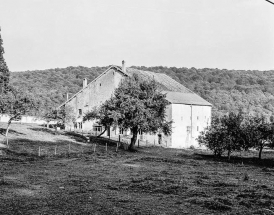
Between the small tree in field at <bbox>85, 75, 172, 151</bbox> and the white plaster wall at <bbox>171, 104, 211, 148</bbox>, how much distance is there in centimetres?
1262

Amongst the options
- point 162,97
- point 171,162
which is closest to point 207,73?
point 162,97

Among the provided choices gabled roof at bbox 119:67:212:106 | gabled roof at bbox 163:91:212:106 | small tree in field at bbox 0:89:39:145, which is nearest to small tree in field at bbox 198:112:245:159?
small tree in field at bbox 0:89:39:145

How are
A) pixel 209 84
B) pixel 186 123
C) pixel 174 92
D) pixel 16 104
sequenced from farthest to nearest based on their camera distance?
pixel 209 84
pixel 174 92
pixel 186 123
pixel 16 104

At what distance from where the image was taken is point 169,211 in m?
13.1

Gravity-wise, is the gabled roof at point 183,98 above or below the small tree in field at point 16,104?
above

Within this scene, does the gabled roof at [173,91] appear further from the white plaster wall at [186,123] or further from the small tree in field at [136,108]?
the small tree in field at [136,108]

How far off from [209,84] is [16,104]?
98.4 m

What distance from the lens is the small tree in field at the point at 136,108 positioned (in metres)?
44.6

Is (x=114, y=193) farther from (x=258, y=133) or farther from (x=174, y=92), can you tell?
(x=174, y=92)

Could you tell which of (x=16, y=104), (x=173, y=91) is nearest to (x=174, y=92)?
(x=173, y=91)

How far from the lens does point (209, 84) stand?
128 metres

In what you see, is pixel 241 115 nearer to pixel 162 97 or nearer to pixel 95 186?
pixel 162 97

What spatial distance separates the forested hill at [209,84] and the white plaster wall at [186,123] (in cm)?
4158

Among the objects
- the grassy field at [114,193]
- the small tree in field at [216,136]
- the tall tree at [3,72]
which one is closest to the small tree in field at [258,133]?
the small tree in field at [216,136]
